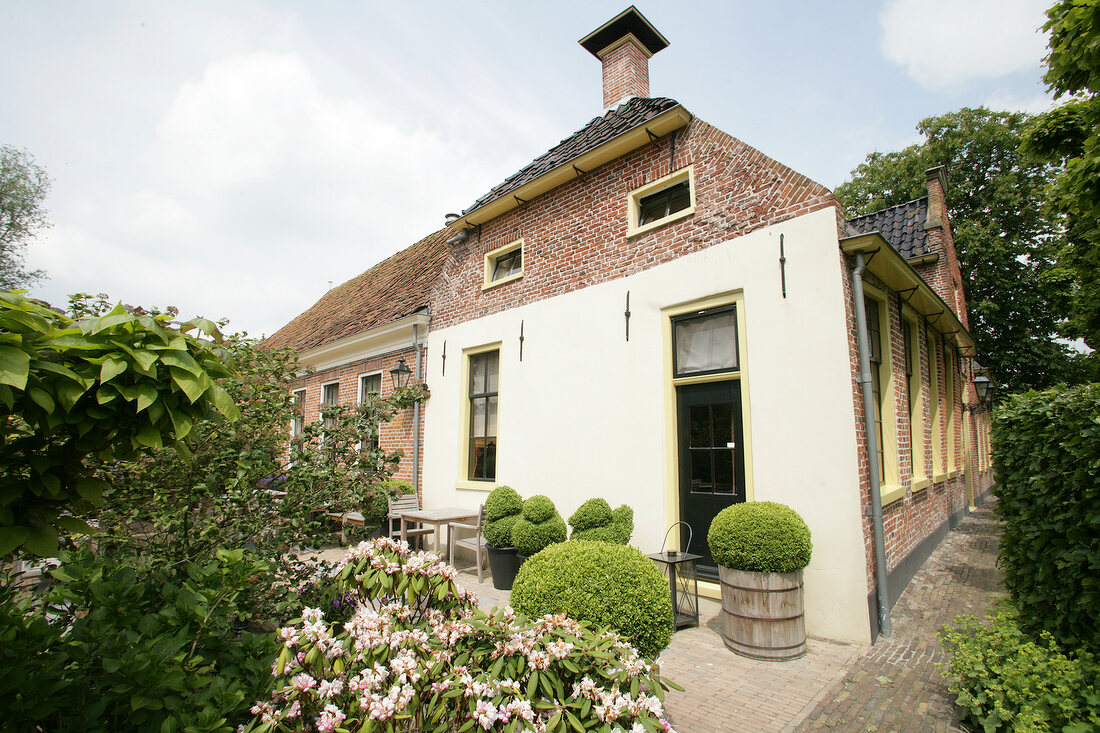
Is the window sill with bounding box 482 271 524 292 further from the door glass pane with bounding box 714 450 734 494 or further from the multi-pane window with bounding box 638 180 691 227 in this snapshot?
Answer: the door glass pane with bounding box 714 450 734 494

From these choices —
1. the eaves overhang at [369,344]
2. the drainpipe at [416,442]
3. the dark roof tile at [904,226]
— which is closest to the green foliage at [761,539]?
the drainpipe at [416,442]

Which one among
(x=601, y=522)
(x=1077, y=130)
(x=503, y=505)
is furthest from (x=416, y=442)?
(x=1077, y=130)

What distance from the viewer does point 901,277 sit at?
6.48 m

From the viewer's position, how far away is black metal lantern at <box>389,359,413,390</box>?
10070mm

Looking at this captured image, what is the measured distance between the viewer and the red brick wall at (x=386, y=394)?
1021 centimetres

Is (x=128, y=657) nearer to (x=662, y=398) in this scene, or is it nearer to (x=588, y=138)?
(x=662, y=398)

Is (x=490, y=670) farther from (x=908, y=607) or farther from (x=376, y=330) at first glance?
(x=376, y=330)

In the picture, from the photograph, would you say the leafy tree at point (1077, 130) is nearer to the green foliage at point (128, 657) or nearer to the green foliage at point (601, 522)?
the green foliage at point (601, 522)

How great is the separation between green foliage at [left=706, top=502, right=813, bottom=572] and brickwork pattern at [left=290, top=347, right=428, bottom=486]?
5699 mm

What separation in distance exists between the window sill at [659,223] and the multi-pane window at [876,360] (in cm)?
238

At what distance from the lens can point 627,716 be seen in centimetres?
215

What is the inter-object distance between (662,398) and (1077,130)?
5669 mm

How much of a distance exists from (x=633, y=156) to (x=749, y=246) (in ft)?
7.71

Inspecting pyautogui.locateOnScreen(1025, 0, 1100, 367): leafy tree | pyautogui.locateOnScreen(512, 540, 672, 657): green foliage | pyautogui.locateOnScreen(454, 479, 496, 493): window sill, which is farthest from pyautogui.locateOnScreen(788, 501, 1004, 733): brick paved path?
pyautogui.locateOnScreen(454, 479, 496, 493): window sill
